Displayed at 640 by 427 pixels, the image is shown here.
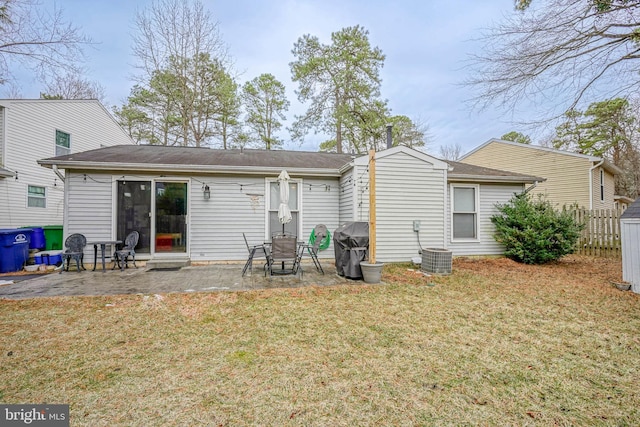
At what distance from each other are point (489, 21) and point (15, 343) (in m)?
9.65

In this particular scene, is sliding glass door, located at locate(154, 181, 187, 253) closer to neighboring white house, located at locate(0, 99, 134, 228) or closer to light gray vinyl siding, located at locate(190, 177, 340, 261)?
light gray vinyl siding, located at locate(190, 177, 340, 261)

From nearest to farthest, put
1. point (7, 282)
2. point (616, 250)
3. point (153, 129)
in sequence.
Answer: point (7, 282) < point (616, 250) < point (153, 129)

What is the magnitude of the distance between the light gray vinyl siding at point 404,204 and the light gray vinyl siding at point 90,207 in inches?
254

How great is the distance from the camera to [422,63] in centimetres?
1166

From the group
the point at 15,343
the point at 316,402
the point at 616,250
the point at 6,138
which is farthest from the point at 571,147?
the point at 6,138

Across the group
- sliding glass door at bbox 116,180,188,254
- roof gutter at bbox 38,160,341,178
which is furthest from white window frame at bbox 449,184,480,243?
sliding glass door at bbox 116,180,188,254

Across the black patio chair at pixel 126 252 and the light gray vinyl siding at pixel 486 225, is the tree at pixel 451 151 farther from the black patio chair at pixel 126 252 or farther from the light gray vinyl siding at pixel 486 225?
the black patio chair at pixel 126 252

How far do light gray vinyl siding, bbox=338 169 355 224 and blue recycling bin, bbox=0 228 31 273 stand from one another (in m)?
8.20

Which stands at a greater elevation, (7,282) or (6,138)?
(6,138)

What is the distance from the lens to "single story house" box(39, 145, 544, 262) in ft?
22.8

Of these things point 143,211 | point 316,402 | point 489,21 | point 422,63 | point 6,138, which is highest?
point 422,63

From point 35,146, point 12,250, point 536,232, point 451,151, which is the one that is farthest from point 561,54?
point 451,151

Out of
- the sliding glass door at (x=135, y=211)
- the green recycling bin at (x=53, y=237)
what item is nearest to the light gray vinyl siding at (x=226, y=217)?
the sliding glass door at (x=135, y=211)

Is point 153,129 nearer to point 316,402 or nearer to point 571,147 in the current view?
point 316,402
